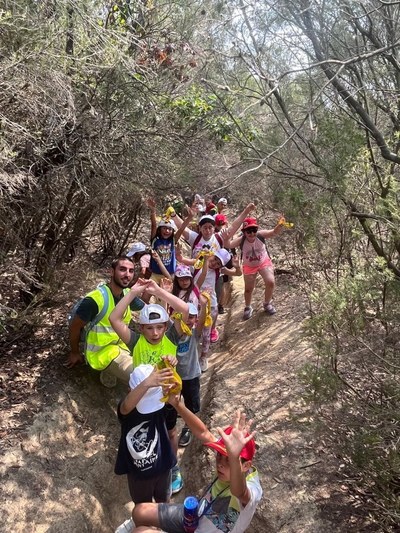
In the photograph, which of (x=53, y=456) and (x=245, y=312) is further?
(x=245, y=312)

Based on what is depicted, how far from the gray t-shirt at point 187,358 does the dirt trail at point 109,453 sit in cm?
81

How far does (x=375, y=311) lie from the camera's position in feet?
11.6

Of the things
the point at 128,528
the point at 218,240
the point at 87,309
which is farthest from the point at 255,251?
the point at 128,528

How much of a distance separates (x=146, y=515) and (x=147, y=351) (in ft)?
3.80

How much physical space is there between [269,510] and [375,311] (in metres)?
1.76

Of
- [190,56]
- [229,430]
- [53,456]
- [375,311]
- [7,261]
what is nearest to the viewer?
[229,430]

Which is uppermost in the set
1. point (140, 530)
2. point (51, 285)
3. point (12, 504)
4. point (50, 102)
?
point (50, 102)

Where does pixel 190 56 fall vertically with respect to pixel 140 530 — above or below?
above

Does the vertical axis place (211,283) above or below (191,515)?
above

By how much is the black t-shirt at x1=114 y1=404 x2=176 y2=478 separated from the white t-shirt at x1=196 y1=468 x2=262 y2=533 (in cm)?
57

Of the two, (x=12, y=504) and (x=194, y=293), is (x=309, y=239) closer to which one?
(x=194, y=293)

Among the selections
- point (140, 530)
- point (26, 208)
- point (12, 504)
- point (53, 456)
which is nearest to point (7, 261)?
point (26, 208)

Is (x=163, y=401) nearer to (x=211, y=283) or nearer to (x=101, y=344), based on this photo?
(x=101, y=344)

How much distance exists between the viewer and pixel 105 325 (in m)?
4.42
